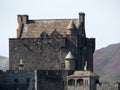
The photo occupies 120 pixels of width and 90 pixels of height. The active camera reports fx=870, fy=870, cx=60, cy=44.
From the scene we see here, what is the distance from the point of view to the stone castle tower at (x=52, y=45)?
15375 cm

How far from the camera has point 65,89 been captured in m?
149

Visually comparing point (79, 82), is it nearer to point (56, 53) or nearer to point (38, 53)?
point (56, 53)

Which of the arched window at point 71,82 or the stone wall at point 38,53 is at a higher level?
the stone wall at point 38,53

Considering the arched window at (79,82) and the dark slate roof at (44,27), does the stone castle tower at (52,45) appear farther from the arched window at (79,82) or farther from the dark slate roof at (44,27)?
the arched window at (79,82)

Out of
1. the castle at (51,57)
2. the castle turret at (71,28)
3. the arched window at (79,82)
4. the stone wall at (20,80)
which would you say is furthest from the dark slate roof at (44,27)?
the arched window at (79,82)

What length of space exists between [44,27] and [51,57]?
23.3 ft

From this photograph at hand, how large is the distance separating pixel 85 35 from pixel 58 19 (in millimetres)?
5818

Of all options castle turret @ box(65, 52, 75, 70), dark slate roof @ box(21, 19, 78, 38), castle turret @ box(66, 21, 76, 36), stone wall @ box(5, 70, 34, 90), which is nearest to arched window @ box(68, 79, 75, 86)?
castle turret @ box(65, 52, 75, 70)

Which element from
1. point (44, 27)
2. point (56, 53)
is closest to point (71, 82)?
point (56, 53)

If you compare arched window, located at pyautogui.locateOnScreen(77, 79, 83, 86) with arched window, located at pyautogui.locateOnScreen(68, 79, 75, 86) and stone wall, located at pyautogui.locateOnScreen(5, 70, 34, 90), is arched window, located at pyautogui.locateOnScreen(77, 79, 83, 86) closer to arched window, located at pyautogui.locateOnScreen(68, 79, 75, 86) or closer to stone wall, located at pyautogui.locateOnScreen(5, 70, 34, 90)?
arched window, located at pyautogui.locateOnScreen(68, 79, 75, 86)

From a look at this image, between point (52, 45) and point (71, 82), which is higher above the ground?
point (52, 45)

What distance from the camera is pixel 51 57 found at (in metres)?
155

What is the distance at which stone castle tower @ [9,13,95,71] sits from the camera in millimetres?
153750

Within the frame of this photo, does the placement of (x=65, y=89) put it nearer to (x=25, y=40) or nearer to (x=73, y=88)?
(x=73, y=88)
